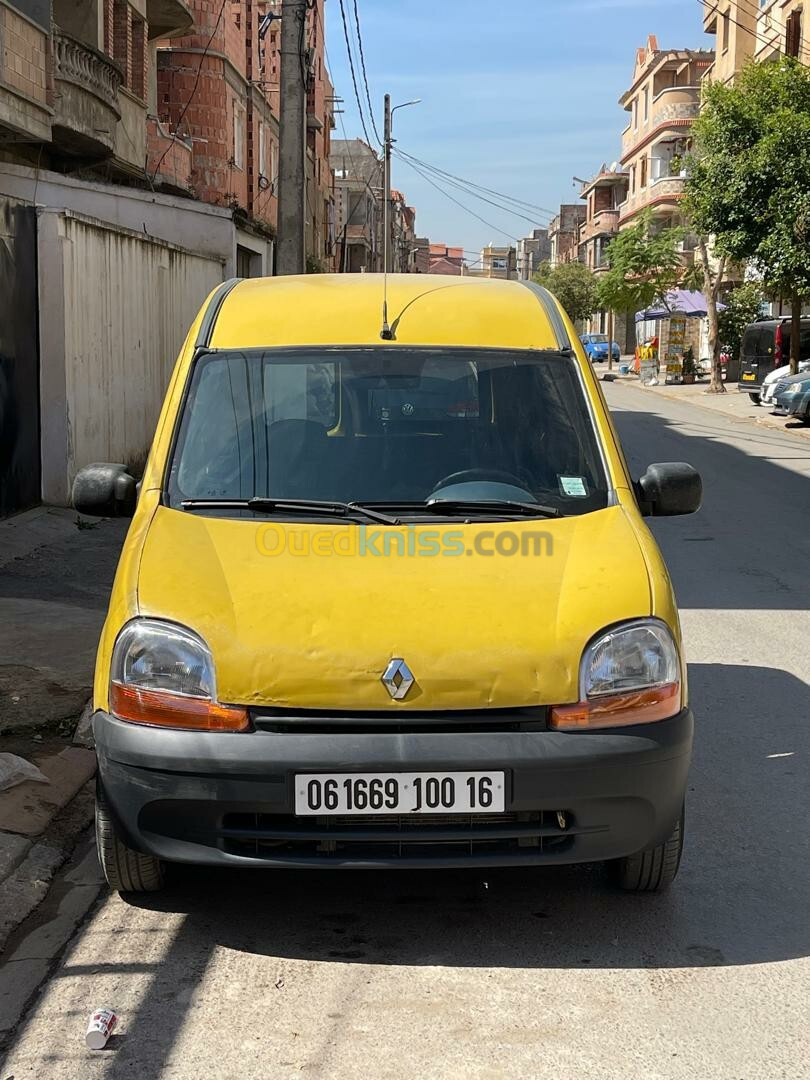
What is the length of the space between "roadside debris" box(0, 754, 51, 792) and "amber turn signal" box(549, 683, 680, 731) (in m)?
2.58

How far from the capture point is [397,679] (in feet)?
12.6

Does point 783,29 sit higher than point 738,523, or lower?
higher

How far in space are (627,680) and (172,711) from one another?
1.33 meters

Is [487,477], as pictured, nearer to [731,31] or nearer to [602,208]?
[731,31]

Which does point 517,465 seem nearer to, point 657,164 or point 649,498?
point 649,498

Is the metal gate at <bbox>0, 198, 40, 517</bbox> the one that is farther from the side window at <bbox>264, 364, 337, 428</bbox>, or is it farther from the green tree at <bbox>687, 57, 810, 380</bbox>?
the green tree at <bbox>687, 57, 810, 380</bbox>

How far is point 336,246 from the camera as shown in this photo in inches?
2808

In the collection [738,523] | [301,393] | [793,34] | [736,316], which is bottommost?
[738,523]

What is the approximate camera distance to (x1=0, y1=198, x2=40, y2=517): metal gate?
489 inches

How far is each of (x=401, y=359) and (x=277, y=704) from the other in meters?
1.87

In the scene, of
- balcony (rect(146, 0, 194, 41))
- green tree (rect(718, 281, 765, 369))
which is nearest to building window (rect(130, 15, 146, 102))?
balcony (rect(146, 0, 194, 41))

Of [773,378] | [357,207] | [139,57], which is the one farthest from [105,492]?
[357,207]

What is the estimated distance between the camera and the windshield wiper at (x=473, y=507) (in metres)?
4.68

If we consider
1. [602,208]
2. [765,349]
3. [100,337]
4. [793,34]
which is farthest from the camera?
[602,208]
